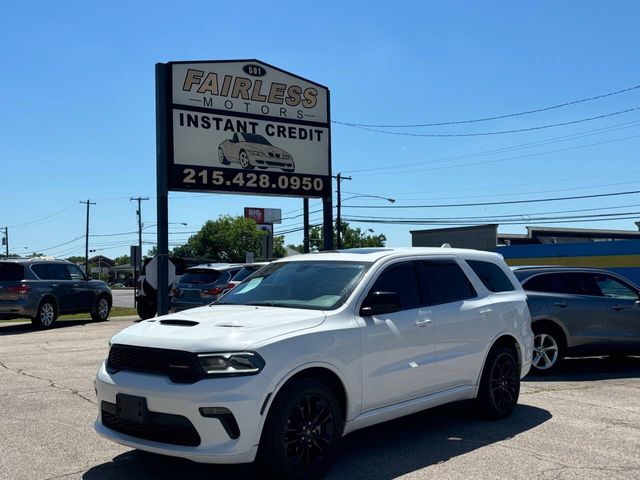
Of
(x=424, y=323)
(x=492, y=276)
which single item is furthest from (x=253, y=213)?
(x=424, y=323)

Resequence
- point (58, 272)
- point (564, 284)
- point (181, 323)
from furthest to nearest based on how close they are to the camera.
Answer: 1. point (58, 272)
2. point (564, 284)
3. point (181, 323)

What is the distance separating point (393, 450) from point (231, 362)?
77.9 inches

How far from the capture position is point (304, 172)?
16266mm

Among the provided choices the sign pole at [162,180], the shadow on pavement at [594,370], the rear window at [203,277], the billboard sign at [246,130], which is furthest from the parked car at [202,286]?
the shadow on pavement at [594,370]

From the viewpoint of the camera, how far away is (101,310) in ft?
66.3

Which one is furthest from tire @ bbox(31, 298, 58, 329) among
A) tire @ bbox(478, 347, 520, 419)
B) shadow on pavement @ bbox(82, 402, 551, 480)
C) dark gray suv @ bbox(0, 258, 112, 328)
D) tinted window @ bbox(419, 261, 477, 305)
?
tire @ bbox(478, 347, 520, 419)

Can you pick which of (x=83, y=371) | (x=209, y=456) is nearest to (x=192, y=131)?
(x=83, y=371)

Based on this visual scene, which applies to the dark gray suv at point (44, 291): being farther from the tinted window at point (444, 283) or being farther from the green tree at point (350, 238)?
the green tree at point (350, 238)

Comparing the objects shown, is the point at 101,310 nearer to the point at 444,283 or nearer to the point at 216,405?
the point at 444,283

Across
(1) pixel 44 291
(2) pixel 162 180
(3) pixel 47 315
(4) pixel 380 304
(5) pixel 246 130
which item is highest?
(5) pixel 246 130

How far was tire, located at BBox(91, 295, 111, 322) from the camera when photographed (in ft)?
65.8

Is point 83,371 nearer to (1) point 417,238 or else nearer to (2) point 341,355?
(2) point 341,355

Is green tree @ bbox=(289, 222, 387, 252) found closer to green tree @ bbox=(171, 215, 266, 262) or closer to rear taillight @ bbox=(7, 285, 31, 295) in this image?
green tree @ bbox=(171, 215, 266, 262)

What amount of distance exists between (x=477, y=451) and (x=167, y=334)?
2.89m
